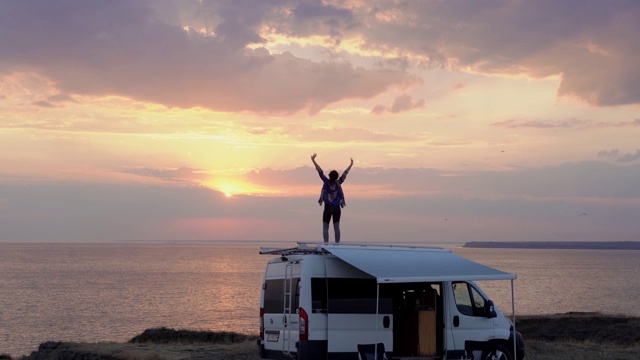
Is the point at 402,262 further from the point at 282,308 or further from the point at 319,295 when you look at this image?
the point at 282,308

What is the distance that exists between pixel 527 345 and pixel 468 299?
22.5 ft

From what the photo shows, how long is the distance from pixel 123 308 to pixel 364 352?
5602 centimetres

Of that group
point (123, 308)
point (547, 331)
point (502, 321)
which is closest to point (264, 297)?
point (502, 321)

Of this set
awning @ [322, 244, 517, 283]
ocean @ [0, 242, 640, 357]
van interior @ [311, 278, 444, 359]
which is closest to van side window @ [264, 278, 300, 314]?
awning @ [322, 244, 517, 283]

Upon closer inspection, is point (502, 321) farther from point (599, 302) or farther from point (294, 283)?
point (599, 302)

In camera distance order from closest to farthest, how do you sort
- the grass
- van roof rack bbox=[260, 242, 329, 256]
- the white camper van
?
the white camper van, van roof rack bbox=[260, 242, 329, 256], the grass

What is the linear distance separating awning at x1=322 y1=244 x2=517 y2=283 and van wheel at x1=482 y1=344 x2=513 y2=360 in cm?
188

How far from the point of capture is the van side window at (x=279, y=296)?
15.3m

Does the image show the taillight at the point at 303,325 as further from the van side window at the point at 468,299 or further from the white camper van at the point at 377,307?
the van side window at the point at 468,299

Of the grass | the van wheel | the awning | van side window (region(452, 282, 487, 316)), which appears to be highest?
the awning

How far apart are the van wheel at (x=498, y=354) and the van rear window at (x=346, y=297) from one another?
249 centimetres

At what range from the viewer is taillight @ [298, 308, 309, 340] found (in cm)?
1492

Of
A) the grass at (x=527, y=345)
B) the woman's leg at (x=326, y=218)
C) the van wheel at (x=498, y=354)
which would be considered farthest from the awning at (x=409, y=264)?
the grass at (x=527, y=345)

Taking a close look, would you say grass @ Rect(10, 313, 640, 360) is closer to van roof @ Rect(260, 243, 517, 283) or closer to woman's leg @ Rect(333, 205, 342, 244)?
woman's leg @ Rect(333, 205, 342, 244)
